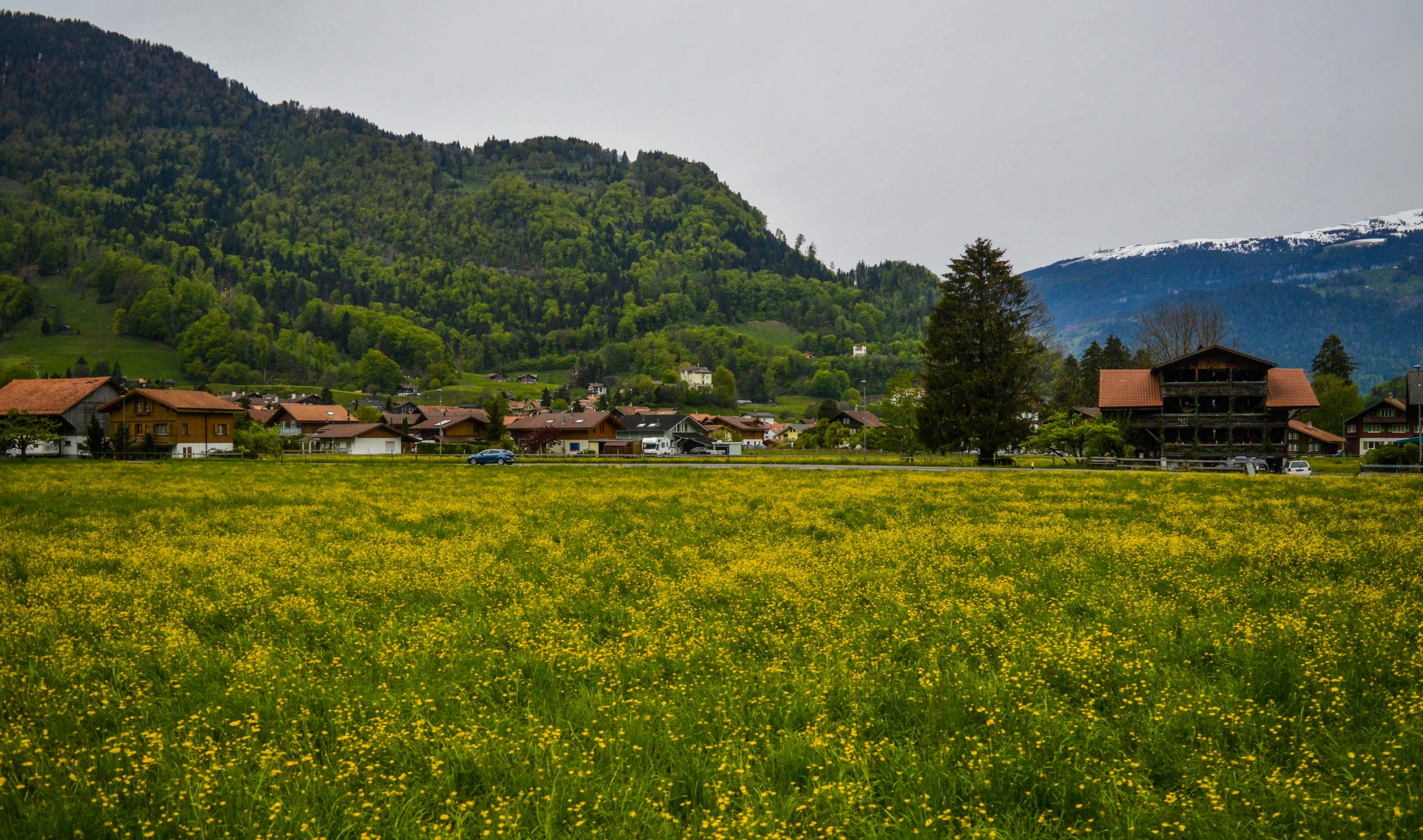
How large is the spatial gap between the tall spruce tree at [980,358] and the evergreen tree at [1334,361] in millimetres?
79212

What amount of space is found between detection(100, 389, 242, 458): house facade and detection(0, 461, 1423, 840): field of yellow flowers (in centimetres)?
8432

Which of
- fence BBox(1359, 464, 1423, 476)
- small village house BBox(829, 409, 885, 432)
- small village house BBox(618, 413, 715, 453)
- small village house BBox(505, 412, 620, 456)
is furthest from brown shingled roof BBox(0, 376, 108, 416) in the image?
fence BBox(1359, 464, 1423, 476)

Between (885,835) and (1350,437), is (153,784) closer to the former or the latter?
(885,835)

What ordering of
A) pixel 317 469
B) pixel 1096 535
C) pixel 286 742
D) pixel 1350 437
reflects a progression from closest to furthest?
pixel 286 742 < pixel 1096 535 < pixel 317 469 < pixel 1350 437

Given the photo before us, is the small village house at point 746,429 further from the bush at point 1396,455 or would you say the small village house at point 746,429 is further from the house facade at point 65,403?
the bush at point 1396,455

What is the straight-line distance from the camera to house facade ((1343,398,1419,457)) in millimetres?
92625

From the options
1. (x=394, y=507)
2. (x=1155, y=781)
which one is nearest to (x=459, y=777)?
(x=1155, y=781)

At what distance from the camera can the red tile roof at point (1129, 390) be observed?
2490 inches

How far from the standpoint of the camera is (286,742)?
574 cm

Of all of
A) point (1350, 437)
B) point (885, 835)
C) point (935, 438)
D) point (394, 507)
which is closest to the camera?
point (885, 835)

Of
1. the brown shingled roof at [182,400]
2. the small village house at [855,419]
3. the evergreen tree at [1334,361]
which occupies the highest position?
the evergreen tree at [1334,361]

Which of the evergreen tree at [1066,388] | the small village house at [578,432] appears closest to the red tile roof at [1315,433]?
the evergreen tree at [1066,388]

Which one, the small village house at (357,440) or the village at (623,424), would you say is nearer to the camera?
the village at (623,424)

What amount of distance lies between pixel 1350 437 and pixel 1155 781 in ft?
412
